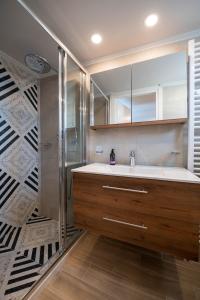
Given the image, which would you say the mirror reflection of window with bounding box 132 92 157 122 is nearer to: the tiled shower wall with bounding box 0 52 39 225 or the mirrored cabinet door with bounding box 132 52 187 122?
the mirrored cabinet door with bounding box 132 52 187 122

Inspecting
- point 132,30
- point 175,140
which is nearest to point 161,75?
point 132,30

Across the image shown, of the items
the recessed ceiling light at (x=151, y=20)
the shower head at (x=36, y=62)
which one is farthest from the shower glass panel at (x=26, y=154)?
the recessed ceiling light at (x=151, y=20)

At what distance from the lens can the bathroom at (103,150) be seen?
1.08 meters

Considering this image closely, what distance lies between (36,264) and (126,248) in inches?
35.5

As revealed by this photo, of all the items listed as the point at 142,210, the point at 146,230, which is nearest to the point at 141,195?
the point at 142,210

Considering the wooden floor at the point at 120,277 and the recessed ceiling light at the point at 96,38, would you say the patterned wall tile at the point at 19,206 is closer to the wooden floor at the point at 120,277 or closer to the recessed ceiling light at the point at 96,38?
the wooden floor at the point at 120,277

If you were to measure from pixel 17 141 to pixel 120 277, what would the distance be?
1929 millimetres

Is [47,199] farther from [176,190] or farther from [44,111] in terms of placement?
[176,190]

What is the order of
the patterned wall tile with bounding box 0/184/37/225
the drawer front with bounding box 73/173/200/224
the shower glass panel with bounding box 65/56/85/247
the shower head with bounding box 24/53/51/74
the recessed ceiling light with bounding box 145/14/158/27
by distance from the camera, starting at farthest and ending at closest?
the patterned wall tile with bounding box 0/184/37/225, the shower head with bounding box 24/53/51/74, the shower glass panel with bounding box 65/56/85/247, the recessed ceiling light with bounding box 145/14/158/27, the drawer front with bounding box 73/173/200/224

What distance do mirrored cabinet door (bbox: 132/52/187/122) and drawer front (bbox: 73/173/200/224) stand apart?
0.78 m

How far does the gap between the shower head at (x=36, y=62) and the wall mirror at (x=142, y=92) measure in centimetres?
59

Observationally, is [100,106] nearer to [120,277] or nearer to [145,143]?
A: [145,143]

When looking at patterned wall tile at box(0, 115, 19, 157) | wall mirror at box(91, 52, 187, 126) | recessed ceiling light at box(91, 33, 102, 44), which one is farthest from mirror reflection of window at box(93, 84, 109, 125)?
patterned wall tile at box(0, 115, 19, 157)

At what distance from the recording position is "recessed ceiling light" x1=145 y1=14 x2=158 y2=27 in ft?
4.09
